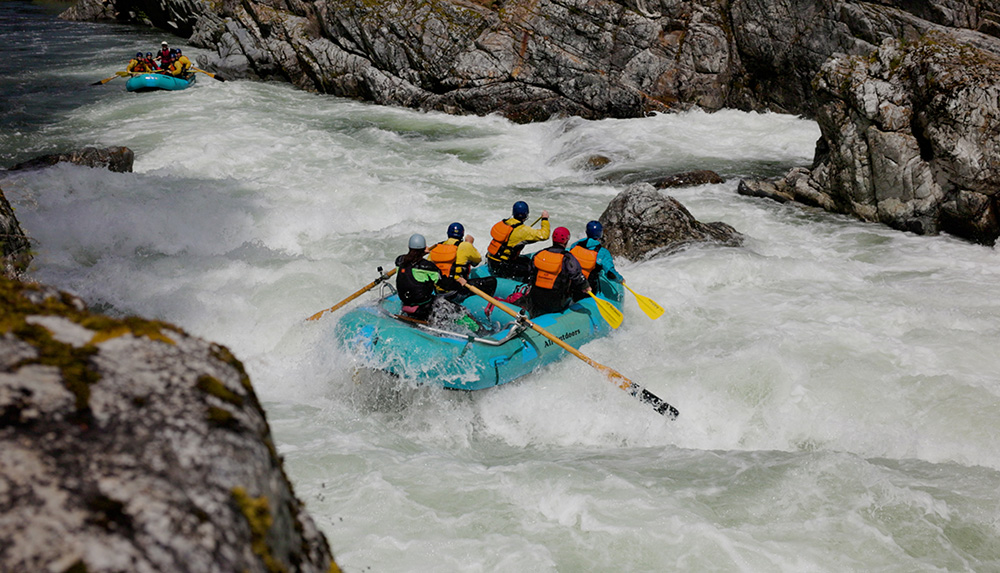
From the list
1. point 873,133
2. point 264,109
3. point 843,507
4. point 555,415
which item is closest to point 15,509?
point 843,507

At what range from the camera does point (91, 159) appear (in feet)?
39.3

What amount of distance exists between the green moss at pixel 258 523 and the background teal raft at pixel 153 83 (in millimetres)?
21952

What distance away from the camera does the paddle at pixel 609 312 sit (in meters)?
7.74

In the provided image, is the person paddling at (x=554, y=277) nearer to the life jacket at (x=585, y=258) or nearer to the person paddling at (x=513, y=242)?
the life jacket at (x=585, y=258)

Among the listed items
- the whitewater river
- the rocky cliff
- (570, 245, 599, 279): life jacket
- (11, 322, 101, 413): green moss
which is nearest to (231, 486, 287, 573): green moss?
(11, 322, 101, 413): green moss

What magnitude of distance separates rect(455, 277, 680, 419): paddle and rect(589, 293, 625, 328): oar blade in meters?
→ 0.86

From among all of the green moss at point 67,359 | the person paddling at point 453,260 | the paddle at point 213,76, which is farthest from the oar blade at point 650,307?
the paddle at point 213,76

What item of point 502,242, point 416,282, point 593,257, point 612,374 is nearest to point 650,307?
point 593,257

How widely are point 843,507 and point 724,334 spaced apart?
135 inches

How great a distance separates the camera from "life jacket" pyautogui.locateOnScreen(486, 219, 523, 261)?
8.30 m

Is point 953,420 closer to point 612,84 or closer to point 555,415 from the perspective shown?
point 555,415

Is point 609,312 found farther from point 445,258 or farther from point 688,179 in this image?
point 688,179

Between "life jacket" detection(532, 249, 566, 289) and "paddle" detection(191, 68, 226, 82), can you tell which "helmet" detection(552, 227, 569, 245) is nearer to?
"life jacket" detection(532, 249, 566, 289)

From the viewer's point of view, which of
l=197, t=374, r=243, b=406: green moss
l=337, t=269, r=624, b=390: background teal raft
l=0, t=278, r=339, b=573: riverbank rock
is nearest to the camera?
l=0, t=278, r=339, b=573: riverbank rock
